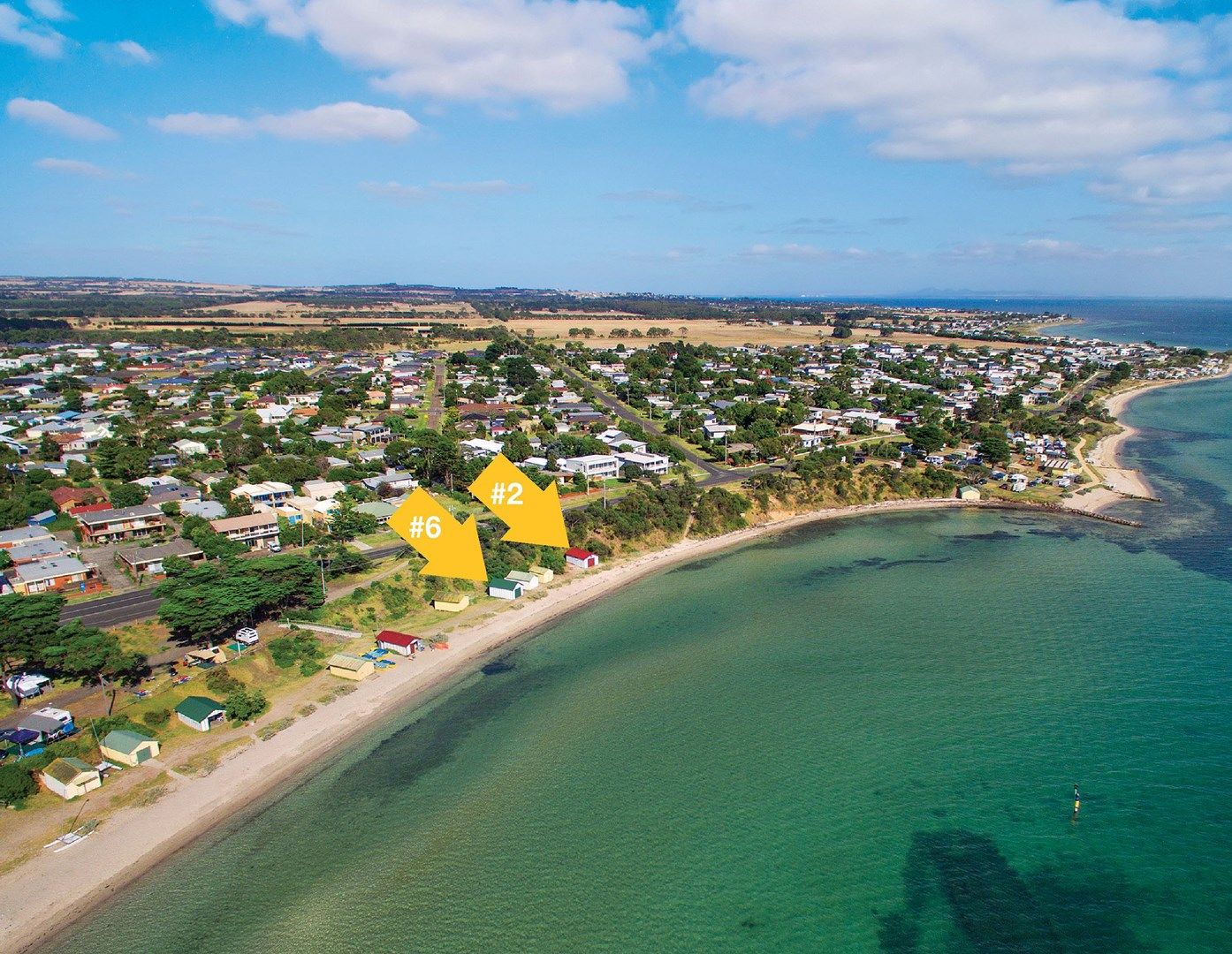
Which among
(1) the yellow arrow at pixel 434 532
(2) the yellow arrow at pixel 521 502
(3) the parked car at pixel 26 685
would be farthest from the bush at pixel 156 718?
(2) the yellow arrow at pixel 521 502

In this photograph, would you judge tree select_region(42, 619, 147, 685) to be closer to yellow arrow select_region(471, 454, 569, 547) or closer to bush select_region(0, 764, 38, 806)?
bush select_region(0, 764, 38, 806)

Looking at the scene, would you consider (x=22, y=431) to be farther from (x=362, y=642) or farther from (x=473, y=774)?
(x=473, y=774)

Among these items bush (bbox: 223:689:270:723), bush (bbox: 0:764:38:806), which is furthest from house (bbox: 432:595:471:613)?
bush (bbox: 0:764:38:806)

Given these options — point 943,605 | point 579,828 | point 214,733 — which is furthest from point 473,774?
point 943,605

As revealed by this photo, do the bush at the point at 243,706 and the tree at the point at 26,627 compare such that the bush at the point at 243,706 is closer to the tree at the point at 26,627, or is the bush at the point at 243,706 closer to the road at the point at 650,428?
the tree at the point at 26,627

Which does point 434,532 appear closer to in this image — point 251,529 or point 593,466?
point 251,529

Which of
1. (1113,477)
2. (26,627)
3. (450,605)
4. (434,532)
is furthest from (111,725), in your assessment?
(1113,477)
